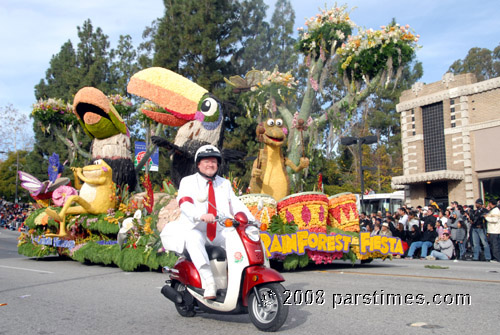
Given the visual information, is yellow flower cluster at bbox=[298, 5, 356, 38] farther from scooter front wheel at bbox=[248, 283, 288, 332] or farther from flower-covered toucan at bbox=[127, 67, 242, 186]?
scooter front wheel at bbox=[248, 283, 288, 332]

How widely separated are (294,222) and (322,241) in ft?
2.17

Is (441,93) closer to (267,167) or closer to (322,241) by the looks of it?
(267,167)

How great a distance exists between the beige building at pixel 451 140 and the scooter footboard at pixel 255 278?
23.8 metres

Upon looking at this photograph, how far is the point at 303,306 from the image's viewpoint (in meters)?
5.97

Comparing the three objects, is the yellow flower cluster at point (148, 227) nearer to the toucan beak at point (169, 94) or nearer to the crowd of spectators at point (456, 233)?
the toucan beak at point (169, 94)

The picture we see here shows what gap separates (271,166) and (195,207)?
684cm

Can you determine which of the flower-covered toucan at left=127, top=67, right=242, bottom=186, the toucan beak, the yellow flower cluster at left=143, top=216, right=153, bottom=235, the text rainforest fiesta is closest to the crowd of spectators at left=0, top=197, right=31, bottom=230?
the toucan beak

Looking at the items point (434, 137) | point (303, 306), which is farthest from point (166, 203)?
point (434, 137)

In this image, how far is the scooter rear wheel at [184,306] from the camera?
5377mm

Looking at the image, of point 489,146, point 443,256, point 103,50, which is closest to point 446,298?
point 443,256

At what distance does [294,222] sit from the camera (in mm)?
9703

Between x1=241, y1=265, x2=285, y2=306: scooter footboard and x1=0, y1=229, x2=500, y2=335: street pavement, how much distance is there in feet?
1.18

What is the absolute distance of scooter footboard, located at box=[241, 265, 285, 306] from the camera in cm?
464

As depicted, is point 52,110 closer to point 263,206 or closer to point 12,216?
point 263,206
